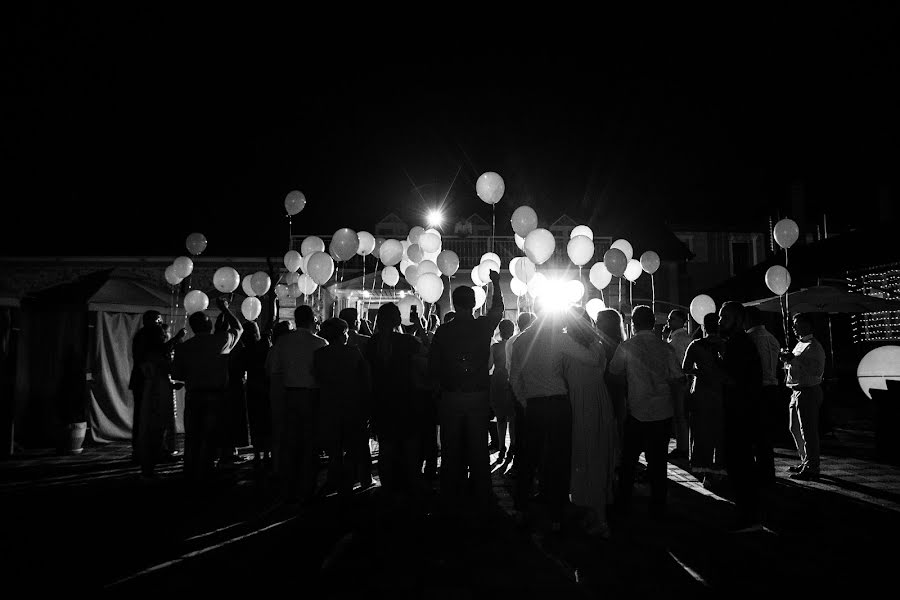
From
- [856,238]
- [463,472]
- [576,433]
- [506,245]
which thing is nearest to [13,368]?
[463,472]

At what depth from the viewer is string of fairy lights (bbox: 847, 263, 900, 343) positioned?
12.6 metres

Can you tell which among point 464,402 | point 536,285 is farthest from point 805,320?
point 464,402

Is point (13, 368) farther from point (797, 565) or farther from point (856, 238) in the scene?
point (856, 238)

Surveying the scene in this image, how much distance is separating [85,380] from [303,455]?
548 centimetres

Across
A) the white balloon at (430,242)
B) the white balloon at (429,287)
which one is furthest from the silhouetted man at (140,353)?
the white balloon at (430,242)

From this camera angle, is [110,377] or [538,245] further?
[110,377]

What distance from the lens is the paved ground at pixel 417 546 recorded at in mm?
3254

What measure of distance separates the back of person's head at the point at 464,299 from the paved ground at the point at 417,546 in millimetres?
1701

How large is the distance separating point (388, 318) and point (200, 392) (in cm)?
223

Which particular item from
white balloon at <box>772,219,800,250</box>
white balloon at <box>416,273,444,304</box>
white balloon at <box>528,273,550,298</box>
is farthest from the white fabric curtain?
white balloon at <box>772,219,800,250</box>

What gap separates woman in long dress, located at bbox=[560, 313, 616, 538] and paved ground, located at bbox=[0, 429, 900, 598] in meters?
0.36

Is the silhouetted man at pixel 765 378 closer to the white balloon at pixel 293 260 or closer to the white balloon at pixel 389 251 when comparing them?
the white balloon at pixel 389 251

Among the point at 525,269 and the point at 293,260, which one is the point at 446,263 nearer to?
the point at 525,269

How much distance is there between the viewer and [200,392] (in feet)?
19.4
